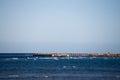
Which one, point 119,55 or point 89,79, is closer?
point 89,79

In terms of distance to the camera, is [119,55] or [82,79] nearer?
[82,79]

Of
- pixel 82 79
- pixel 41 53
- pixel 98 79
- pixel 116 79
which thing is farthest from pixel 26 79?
pixel 41 53

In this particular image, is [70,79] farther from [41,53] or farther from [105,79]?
[41,53]

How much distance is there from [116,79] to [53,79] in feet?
29.0

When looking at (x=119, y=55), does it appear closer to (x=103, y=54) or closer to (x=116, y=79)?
(x=103, y=54)

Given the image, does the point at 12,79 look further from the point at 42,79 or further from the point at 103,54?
the point at 103,54

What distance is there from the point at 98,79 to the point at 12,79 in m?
11.8

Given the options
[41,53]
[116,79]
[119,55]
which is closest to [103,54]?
[119,55]

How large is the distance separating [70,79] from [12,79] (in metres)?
7.92

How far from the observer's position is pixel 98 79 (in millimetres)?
33969

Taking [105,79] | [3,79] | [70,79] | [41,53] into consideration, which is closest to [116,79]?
[105,79]

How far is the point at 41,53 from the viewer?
6905 inches

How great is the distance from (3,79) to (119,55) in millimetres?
158057

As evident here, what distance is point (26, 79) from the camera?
111 ft
